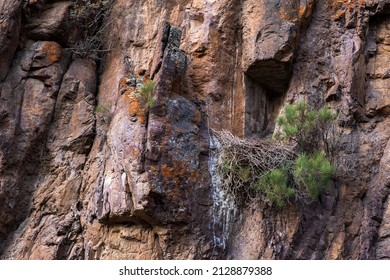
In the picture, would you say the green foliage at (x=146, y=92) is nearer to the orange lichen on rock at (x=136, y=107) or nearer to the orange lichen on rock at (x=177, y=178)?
the orange lichen on rock at (x=136, y=107)

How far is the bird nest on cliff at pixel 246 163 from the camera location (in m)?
7.62

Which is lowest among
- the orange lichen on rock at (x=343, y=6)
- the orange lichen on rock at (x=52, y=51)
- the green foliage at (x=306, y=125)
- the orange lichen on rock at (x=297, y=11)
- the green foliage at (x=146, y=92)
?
the green foliage at (x=306, y=125)

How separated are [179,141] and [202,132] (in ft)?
1.65

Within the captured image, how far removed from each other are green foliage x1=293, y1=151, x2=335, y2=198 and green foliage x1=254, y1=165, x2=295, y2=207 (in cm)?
18

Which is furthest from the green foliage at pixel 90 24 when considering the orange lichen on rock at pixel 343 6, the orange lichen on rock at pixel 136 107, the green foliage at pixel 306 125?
the orange lichen on rock at pixel 343 6

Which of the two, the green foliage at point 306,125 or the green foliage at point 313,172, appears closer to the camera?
the green foliage at point 313,172

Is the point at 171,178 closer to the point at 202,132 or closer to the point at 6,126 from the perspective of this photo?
the point at 202,132

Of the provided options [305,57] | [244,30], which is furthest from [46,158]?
[305,57]

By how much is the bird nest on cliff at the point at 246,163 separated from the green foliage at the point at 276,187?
0.36ft

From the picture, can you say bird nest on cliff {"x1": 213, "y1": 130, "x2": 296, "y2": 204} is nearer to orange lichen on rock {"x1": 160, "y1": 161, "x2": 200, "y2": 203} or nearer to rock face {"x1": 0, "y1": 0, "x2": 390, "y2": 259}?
rock face {"x1": 0, "y1": 0, "x2": 390, "y2": 259}

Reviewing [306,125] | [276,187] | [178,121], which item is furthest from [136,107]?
[306,125]

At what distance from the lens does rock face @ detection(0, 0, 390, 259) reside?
7.37 meters
